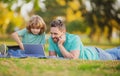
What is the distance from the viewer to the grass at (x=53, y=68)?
5.71 metres

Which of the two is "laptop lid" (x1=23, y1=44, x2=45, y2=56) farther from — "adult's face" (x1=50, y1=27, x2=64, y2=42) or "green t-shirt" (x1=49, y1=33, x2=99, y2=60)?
"adult's face" (x1=50, y1=27, x2=64, y2=42)

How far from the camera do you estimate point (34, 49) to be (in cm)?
781

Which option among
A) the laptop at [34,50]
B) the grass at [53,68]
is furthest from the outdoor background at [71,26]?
the laptop at [34,50]

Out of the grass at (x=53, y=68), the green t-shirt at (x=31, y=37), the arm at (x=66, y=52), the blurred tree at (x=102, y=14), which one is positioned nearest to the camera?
the grass at (x=53, y=68)

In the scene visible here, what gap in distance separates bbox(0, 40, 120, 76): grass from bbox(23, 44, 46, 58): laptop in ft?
2.67

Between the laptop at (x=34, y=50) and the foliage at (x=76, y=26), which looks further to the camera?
the foliage at (x=76, y=26)

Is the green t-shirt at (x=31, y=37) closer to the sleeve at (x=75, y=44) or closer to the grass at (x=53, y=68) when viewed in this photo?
the sleeve at (x=75, y=44)

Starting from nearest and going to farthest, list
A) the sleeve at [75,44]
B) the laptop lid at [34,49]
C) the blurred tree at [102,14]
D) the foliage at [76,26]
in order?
1. the sleeve at [75,44]
2. the laptop lid at [34,49]
3. the blurred tree at [102,14]
4. the foliage at [76,26]

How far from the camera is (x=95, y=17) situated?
4516 centimetres

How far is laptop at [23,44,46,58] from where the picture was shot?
7748 mm

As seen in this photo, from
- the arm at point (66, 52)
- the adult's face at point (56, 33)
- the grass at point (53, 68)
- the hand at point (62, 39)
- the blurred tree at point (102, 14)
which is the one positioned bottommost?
the grass at point (53, 68)

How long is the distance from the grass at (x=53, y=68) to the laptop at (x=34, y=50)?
81 centimetres

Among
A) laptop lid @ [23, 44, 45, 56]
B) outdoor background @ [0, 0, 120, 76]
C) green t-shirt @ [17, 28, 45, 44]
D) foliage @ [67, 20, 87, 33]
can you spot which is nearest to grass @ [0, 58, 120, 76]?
outdoor background @ [0, 0, 120, 76]

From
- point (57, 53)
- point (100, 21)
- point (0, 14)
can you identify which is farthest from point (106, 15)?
point (57, 53)
